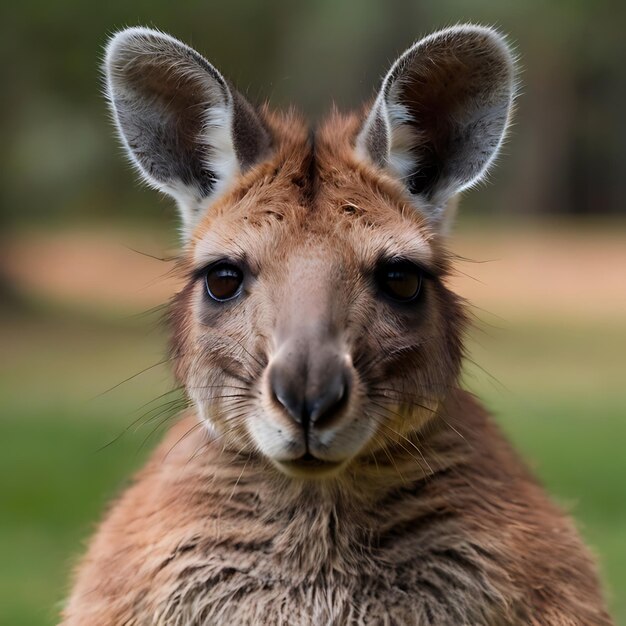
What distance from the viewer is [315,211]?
176 inches

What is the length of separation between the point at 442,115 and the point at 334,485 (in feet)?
5.49

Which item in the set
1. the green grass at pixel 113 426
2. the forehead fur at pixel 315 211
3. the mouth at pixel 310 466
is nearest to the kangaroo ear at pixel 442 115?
the forehead fur at pixel 315 211

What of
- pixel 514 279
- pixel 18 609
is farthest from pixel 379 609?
pixel 514 279

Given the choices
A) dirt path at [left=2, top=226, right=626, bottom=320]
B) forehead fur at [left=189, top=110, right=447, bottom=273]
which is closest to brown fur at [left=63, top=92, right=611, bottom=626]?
forehead fur at [left=189, top=110, right=447, bottom=273]

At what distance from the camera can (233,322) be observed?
4.38 meters

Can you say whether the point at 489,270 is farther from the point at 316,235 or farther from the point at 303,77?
the point at 316,235

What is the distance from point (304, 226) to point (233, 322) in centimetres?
45

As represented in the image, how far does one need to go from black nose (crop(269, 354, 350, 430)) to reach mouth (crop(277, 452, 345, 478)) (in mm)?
186

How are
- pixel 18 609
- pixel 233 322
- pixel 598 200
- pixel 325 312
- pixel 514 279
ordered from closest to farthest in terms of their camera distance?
1. pixel 325 312
2. pixel 233 322
3. pixel 18 609
4. pixel 514 279
5. pixel 598 200

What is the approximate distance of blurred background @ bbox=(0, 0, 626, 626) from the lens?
1052 centimetres

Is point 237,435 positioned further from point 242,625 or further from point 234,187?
point 234,187

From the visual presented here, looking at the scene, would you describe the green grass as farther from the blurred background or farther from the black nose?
the black nose

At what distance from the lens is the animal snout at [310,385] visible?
3.81m

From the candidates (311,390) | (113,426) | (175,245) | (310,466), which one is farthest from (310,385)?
(113,426)
